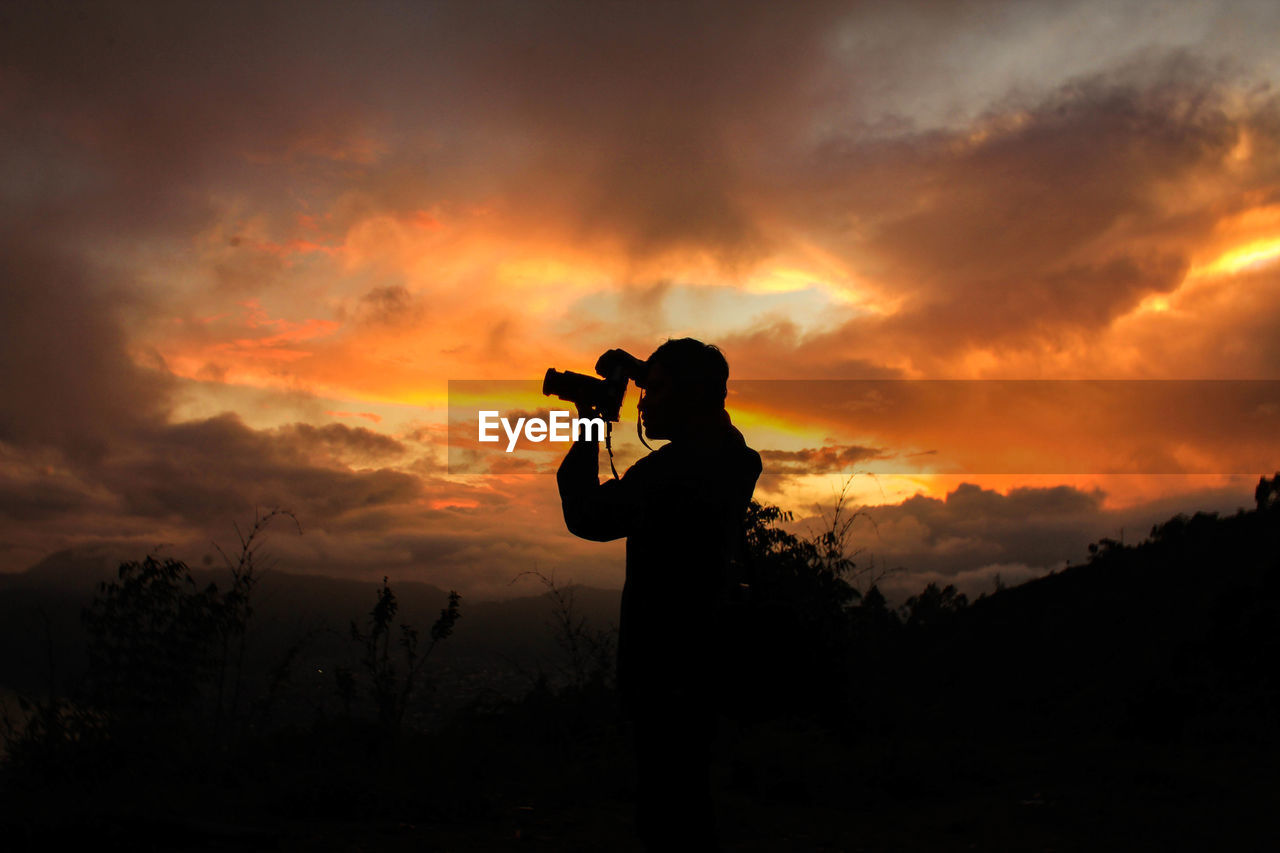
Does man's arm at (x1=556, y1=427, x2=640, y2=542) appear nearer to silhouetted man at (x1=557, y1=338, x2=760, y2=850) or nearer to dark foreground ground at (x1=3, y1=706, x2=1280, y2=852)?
silhouetted man at (x1=557, y1=338, x2=760, y2=850)

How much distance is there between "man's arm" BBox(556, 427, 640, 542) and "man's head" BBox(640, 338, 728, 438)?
0.72ft

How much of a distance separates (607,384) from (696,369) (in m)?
0.38

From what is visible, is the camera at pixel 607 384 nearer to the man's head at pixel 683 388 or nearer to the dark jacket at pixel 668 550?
the man's head at pixel 683 388

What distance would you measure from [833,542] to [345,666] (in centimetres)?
473

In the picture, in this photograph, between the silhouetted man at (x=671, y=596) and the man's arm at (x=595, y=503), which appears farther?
the man's arm at (x=595, y=503)

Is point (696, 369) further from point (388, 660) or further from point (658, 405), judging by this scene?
point (388, 660)

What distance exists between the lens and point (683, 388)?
279 cm

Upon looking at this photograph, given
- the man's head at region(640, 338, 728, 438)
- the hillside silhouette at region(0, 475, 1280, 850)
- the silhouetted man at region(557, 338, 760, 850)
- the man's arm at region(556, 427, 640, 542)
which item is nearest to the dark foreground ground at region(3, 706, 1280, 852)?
the hillside silhouette at region(0, 475, 1280, 850)

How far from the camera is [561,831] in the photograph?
523 cm

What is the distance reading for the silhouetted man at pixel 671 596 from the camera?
2.42m

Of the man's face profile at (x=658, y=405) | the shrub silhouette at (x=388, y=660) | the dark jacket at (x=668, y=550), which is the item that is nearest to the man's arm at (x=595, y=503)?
the dark jacket at (x=668, y=550)

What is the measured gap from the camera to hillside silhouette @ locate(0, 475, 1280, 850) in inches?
181

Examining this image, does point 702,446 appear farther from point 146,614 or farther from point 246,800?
point 146,614

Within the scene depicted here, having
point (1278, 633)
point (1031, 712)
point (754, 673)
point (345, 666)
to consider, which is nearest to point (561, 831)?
point (345, 666)
